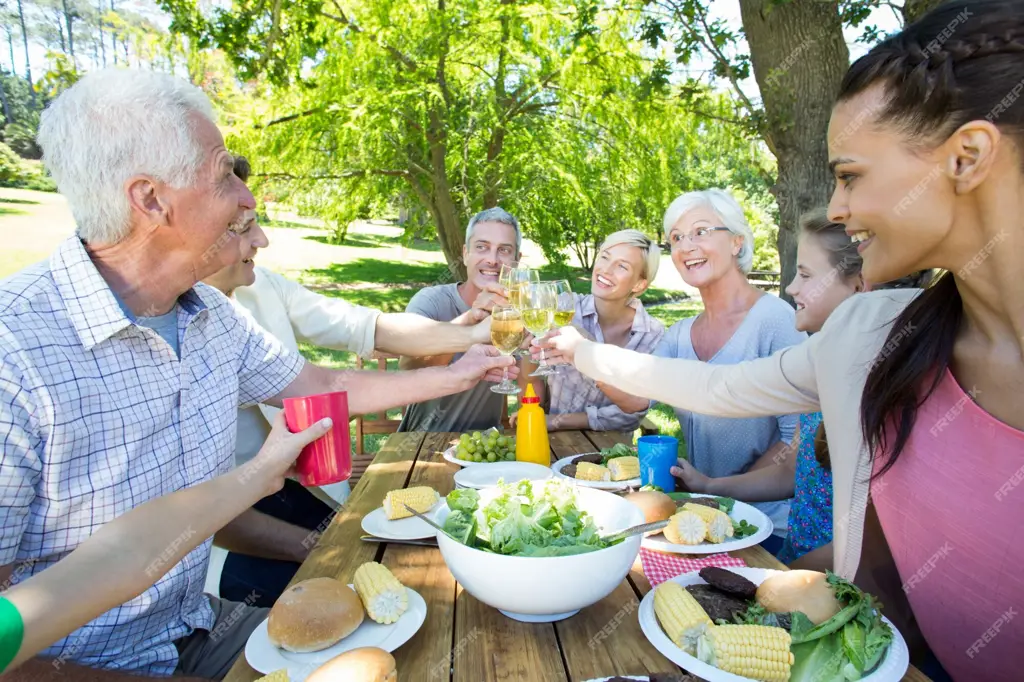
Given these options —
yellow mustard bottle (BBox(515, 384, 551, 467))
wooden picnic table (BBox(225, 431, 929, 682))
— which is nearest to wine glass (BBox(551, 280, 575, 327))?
yellow mustard bottle (BBox(515, 384, 551, 467))

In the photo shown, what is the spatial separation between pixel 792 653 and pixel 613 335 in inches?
117

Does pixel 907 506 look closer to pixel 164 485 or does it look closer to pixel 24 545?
pixel 164 485

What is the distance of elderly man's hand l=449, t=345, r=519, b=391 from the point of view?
3.02 m

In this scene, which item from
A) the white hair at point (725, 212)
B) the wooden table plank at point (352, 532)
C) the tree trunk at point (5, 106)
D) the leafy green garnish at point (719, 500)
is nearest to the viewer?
the wooden table plank at point (352, 532)

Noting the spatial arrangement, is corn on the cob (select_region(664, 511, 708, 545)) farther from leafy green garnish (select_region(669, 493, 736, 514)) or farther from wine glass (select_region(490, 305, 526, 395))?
wine glass (select_region(490, 305, 526, 395))

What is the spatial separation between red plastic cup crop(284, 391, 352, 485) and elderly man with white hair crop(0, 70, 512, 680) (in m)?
0.33

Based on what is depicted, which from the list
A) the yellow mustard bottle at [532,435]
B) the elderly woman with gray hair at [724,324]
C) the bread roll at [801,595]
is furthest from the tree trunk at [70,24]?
the bread roll at [801,595]

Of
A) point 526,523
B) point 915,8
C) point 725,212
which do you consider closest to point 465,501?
point 526,523

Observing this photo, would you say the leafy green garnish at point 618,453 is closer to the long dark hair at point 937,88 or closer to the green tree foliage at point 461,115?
the long dark hair at point 937,88

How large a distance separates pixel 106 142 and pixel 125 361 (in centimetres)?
62

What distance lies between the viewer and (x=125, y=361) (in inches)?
72.7

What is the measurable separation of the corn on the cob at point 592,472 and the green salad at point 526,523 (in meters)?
0.84

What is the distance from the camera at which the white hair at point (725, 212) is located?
3545mm

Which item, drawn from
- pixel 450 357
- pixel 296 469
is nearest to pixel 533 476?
pixel 296 469
